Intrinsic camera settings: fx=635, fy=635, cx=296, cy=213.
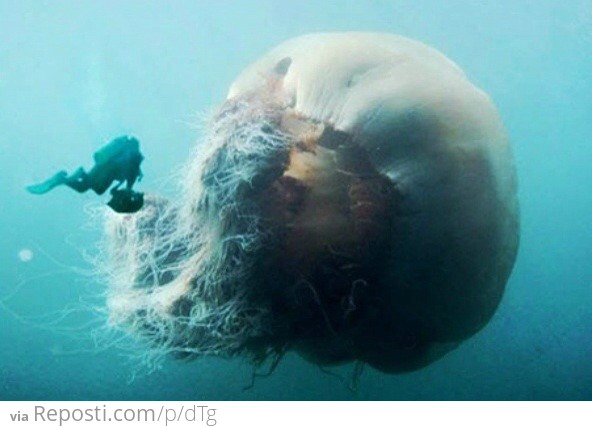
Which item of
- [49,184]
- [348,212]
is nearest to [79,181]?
[49,184]

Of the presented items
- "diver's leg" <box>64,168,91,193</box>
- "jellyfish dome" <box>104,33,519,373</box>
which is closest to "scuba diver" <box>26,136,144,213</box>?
"diver's leg" <box>64,168,91,193</box>

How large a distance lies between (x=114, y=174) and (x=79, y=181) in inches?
4.5

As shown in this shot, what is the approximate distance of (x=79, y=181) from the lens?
2.08m

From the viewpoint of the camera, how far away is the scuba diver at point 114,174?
209cm

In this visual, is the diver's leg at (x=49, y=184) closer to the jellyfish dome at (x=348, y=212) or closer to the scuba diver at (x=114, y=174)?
the scuba diver at (x=114, y=174)

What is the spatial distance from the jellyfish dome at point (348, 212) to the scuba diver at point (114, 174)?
32 cm

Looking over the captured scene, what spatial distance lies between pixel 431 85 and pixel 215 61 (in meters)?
14.7

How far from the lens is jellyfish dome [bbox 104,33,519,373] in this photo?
7.30 ft

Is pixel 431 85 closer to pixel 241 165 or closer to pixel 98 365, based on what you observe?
pixel 241 165

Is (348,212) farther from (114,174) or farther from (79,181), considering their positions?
(79,181)

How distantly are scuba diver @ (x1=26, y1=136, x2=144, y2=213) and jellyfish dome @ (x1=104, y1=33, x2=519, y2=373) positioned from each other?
0.32 m

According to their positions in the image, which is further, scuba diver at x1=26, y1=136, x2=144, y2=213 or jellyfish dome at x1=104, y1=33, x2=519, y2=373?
jellyfish dome at x1=104, y1=33, x2=519, y2=373

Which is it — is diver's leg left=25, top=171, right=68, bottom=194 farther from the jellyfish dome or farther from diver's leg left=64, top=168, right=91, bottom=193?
the jellyfish dome
